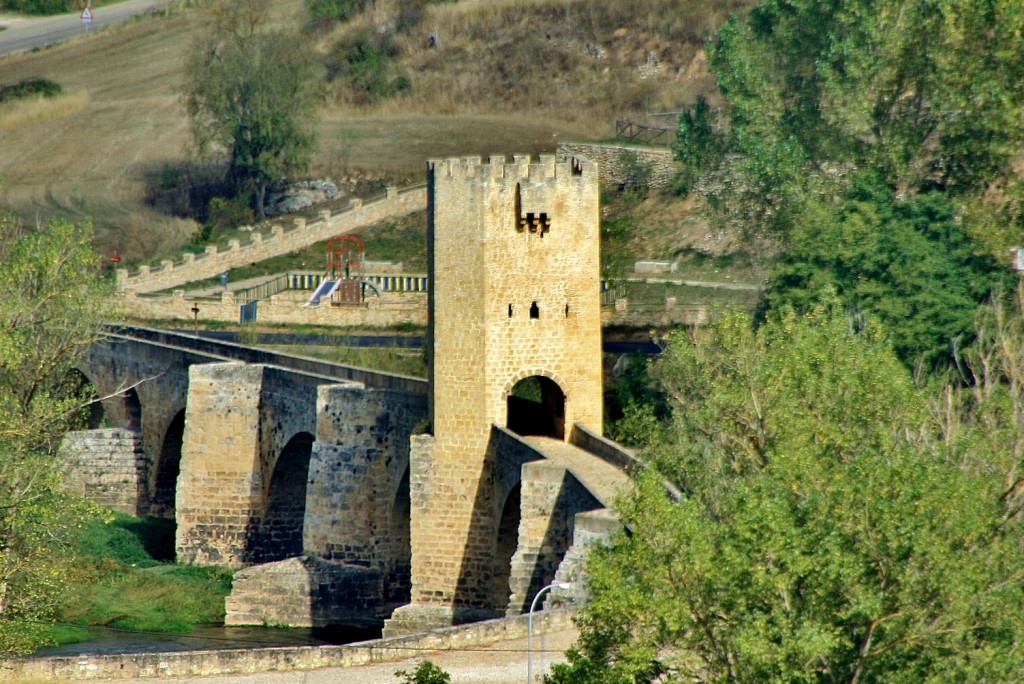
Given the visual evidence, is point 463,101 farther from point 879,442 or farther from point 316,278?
point 879,442

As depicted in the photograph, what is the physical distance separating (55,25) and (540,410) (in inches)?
2513

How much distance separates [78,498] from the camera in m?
34.2

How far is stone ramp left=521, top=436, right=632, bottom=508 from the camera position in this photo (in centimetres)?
3136

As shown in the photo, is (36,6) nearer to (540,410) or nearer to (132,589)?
(132,589)

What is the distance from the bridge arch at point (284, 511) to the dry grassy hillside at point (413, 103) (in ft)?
93.1

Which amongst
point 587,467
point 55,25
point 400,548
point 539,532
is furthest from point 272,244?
point 539,532

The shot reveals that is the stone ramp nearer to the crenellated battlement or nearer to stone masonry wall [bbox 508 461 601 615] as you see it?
stone masonry wall [bbox 508 461 601 615]

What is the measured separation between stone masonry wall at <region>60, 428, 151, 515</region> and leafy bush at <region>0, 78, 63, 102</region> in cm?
3886

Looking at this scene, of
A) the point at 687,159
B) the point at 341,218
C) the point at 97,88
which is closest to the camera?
the point at 687,159

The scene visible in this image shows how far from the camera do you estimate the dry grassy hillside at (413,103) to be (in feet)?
250

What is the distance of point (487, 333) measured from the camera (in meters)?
35.8


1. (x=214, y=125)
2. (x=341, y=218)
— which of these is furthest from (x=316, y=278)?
(x=214, y=125)

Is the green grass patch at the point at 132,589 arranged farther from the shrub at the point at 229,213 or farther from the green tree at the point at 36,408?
the shrub at the point at 229,213

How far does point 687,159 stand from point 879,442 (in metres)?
32.0
